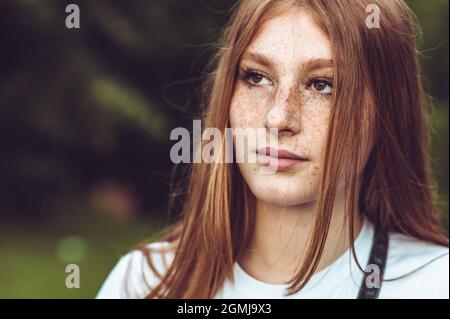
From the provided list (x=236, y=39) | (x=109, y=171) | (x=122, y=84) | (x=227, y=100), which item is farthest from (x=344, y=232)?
(x=109, y=171)

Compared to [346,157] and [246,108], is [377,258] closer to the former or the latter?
[346,157]

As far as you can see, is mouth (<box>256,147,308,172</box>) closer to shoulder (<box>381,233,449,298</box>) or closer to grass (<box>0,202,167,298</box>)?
shoulder (<box>381,233,449,298</box>)

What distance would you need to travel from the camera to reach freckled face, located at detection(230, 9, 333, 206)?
135 cm

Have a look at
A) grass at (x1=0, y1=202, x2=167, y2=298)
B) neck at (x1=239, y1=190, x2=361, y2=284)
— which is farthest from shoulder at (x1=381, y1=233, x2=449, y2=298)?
grass at (x1=0, y1=202, x2=167, y2=298)

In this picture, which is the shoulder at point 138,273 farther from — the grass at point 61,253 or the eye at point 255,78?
the grass at point 61,253

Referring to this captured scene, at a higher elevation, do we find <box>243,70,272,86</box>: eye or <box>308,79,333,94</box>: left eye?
<box>243,70,272,86</box>: eye

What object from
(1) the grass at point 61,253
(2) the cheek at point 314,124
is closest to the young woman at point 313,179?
(2) the cheek at point 314,124

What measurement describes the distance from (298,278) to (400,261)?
0.31 meters

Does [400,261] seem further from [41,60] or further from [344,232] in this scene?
[41,60]

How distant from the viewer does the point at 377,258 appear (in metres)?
1.62

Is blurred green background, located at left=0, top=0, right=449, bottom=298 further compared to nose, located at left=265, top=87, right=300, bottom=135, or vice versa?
blurred green background, located at left=0, top=0, right=449, bottom=298

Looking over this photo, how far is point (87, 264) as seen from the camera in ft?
9.18

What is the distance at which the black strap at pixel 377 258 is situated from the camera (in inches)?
61.2

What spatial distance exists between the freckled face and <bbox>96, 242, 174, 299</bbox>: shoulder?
0.47 meters
